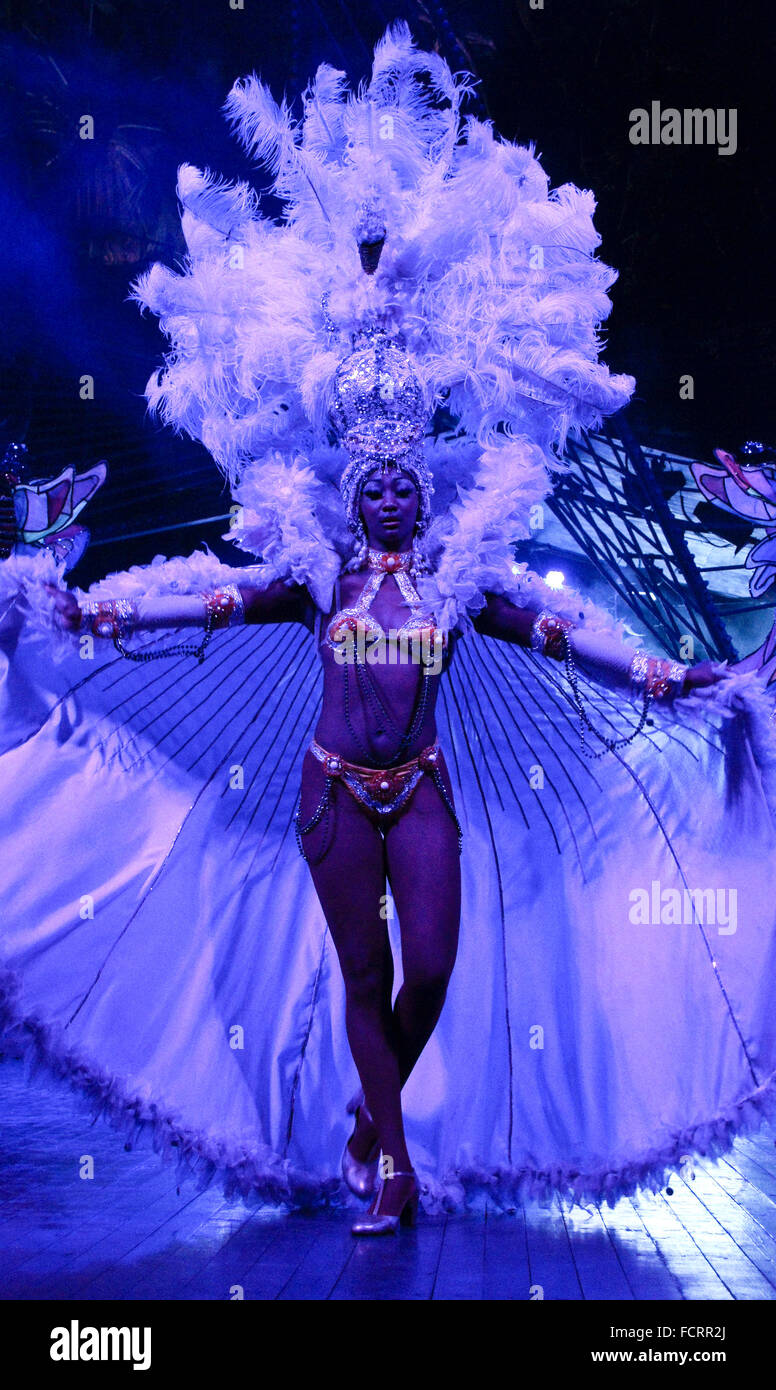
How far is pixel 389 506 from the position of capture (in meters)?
2.63

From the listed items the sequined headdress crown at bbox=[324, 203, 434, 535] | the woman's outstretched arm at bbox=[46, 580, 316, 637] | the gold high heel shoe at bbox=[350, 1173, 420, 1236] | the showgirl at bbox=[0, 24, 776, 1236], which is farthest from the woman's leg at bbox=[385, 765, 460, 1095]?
the sequined headdress crown at bbox=[324, 203, 434, 535]

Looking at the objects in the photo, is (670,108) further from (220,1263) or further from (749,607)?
(220,1263)

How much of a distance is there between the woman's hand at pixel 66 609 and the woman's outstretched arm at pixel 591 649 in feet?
2.61

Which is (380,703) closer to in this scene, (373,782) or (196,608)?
(373,782)

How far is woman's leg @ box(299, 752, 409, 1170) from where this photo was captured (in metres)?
2.57

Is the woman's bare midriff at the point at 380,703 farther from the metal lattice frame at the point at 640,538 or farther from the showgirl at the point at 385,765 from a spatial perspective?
the metal lattice frame at the point at 640,538

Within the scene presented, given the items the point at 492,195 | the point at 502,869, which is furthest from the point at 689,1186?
the point at 492,195

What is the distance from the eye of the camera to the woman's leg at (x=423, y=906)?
100 inches

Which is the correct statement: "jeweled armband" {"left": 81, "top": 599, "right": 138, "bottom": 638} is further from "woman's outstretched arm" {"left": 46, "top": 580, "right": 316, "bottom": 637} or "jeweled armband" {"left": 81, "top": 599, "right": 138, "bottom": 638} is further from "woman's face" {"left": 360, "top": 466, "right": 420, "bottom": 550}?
"woman's face" {"left": 360, "top": 466, "right": 420, "bottom": 550}

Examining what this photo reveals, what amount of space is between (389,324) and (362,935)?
1216 mm

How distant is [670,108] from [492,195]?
1.63 m

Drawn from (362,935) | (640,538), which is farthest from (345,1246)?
(640,538)

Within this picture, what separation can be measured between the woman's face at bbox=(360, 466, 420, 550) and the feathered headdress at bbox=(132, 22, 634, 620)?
3cm

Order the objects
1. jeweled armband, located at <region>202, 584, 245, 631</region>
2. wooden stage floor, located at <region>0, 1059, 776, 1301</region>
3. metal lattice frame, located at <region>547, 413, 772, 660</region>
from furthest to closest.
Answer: metal lattice frame, located at <region>547, 413, 772, 660</region>, jeweled armband, located at <region>202, 584, 245, 631</region>, wooden stage floor, located at <region>0, 1059, 776, 1301</region>
